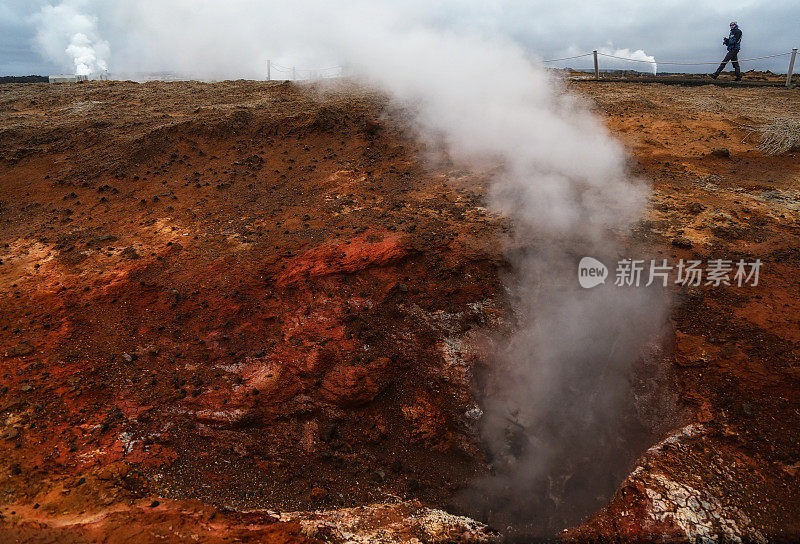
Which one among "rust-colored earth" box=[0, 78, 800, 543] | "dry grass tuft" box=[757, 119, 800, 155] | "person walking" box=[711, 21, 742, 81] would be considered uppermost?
"person walking" box=[711, 21, 742, 81]

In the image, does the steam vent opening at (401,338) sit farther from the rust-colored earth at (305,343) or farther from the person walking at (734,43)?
the person walking at (734,43)

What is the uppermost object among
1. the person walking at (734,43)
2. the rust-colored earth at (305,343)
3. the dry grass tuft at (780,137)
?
the person walking at (734,43)

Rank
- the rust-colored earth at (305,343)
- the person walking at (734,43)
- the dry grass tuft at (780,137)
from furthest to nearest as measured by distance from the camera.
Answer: the person walking at (734,43), the dry grass tuft at (780,137), the rust-colored earth at (305,343)

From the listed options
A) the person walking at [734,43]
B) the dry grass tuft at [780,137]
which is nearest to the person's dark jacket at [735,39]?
the person walking at [734,43]

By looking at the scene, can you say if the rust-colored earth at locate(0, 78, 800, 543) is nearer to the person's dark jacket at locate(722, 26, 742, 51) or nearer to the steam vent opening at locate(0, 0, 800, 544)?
the steam vent opening at locate(0, 0, 800, 544)

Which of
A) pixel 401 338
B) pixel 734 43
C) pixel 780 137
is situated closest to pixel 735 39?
pixel 734 43

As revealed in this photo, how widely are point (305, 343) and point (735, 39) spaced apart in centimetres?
1253

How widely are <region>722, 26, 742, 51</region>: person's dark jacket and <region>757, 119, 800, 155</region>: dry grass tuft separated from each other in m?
4.79

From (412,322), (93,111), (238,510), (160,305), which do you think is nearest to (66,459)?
(238,510)

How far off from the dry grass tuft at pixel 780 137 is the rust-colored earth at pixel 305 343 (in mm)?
266

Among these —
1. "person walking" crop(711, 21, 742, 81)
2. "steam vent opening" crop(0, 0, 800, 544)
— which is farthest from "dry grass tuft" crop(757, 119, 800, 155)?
"person walking" crop(711, 21, 742, 81)

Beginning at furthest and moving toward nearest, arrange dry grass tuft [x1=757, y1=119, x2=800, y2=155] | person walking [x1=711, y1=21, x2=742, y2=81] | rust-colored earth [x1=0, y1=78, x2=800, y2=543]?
person walking [x1=711, y1=21, x2=742, y2=81], dry grass tuft [x1=757, y1=119, x2=800, y2=155], rust-colored earth [x1=0, y1=78, x2=800, y2=543]

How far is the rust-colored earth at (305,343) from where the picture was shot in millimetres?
2783

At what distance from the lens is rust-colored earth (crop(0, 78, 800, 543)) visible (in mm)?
2783
